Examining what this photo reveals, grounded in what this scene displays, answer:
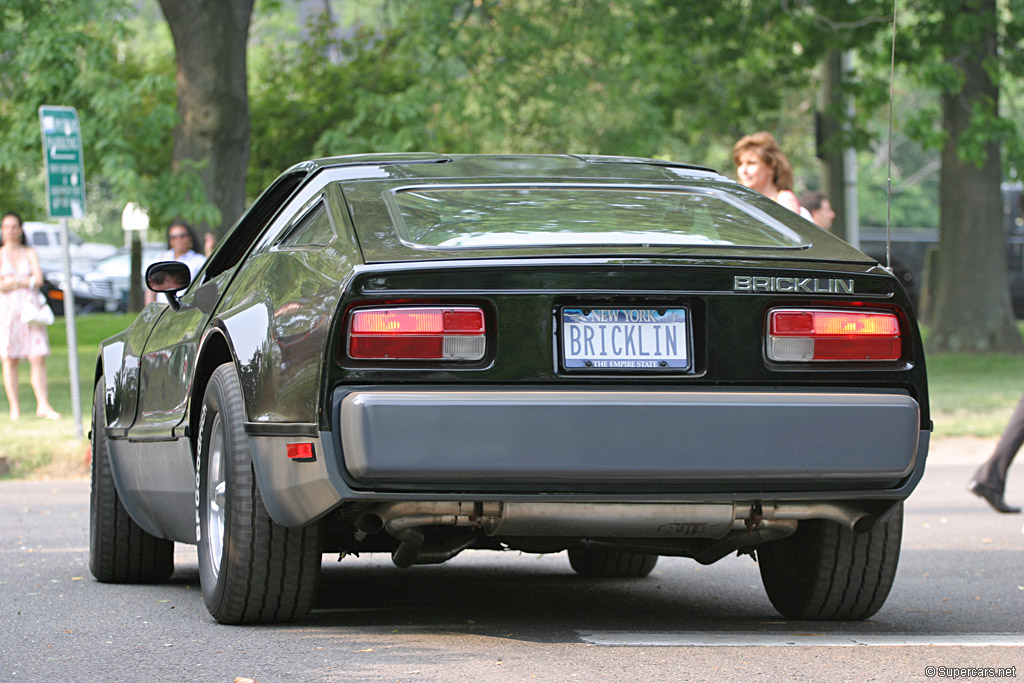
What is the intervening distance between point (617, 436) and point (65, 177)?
10010mm

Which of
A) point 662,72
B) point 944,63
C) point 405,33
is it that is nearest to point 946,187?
point 944,63

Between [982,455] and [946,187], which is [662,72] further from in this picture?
[982,455]

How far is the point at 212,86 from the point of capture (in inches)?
665

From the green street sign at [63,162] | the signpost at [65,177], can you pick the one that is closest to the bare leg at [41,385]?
the signpost at [65,177]

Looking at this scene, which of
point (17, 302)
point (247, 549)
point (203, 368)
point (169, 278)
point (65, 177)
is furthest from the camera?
point (17, 302)

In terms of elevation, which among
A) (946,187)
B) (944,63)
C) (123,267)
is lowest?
(123,267)

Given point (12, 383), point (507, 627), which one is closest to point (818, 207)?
point (507, 627)

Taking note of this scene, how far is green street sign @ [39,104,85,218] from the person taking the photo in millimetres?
13344

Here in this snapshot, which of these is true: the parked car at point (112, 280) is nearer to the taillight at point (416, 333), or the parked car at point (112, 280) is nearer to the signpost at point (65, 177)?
the signpost at point (65, 177)

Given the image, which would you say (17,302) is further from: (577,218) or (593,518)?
(593,518)

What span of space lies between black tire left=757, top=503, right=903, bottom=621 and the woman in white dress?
1053 cm

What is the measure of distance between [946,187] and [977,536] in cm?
1617

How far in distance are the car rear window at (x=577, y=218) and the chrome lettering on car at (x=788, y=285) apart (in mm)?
249

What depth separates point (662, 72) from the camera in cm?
2559
